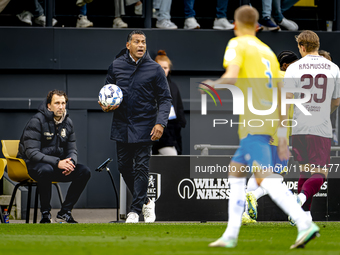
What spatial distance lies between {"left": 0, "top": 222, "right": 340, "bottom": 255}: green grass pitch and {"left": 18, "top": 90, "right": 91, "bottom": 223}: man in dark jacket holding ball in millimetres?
860

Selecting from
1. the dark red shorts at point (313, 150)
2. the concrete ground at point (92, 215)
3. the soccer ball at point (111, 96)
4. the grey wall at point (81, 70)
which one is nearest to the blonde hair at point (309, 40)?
the dark red shorts at point (313, 150)

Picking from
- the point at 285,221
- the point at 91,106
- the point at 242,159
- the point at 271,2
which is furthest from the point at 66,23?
the point at 242,159

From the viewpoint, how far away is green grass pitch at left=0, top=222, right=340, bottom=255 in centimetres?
473

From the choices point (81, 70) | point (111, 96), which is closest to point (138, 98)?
point (111, 96)

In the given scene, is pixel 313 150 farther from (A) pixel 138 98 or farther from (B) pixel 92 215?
(B) pixel 92 215

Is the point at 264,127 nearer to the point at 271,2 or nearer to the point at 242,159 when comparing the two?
the point at 242,159

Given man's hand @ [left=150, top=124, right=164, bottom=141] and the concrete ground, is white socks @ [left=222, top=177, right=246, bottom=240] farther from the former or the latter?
the concrete ground

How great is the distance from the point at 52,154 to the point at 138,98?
4.98 ft

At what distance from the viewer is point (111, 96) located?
7543 mm

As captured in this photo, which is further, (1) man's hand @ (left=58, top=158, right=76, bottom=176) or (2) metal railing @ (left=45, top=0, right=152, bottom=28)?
(2) metal railing @ (left=45, top=0, right=152, bottom=28)

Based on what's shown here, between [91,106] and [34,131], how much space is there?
3277 mm

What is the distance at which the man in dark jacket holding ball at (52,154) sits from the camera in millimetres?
8016

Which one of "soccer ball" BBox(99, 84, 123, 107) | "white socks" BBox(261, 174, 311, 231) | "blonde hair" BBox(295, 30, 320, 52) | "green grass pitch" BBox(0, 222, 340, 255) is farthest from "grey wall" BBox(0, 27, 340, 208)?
"white socks" BBox(261, 174, 311, 231)

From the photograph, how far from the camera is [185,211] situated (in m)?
8.37
